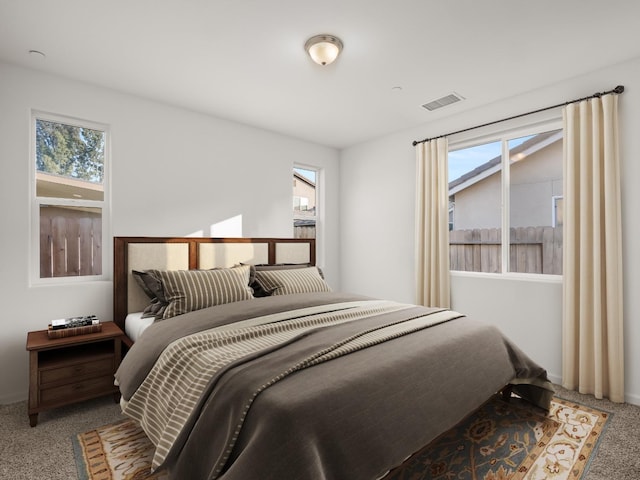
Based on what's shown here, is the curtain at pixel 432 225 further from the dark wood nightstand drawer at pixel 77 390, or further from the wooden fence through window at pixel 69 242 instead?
the wooden fence through window at pixel 69 242

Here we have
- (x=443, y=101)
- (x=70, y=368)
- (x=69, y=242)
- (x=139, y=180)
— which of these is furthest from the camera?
(x=443, y=101)

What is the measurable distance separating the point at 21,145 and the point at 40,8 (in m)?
1.09

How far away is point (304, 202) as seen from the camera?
15.5 ft

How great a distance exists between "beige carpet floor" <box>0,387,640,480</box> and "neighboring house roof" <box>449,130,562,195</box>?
2129mm

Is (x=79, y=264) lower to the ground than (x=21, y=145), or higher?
lower

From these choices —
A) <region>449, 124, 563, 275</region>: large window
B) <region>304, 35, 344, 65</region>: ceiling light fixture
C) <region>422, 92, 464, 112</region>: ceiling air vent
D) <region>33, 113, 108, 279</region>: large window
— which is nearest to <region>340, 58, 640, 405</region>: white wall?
<region>449, 124, 563, 275</region>: large window

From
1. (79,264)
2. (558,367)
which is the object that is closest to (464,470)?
(558,367)

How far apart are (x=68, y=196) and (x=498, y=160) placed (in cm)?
397

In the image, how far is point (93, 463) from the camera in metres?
1.90

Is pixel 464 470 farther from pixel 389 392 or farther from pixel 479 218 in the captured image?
pixel 479 218

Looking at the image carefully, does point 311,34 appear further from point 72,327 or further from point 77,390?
point 77,390

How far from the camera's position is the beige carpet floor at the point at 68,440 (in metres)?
1.83

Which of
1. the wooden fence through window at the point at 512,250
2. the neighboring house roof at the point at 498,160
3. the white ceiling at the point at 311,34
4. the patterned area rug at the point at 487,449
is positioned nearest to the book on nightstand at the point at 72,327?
the patterned area rug at the point at 487,449

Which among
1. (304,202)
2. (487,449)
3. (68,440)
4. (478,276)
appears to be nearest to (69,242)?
(68,440)
